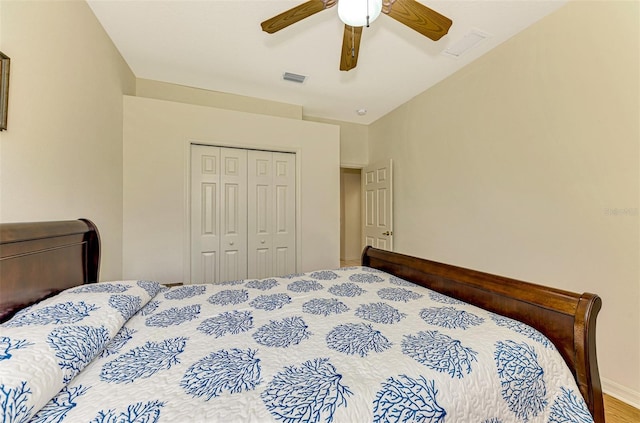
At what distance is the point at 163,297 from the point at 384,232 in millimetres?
2896

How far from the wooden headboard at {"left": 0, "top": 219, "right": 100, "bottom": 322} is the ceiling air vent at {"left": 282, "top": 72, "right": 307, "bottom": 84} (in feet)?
7.48

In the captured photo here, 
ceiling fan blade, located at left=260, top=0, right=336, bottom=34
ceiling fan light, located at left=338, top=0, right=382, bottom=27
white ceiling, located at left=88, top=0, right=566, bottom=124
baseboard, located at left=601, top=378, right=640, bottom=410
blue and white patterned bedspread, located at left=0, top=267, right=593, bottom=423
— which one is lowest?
baseboard, located at left=601, top=378, right=640, bottom=410

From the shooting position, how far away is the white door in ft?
12.1

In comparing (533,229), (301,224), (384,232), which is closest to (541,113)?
(533,229)

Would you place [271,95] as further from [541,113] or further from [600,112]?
[600,112]

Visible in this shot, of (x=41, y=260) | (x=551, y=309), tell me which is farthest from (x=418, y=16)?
(x=41, y=260)

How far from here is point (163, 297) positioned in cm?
157

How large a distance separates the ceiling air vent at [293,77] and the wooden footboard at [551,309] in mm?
2435

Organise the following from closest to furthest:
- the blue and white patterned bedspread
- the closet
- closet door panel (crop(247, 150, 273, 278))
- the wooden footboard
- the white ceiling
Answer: the blue and white patterned bedspread → the wooden footboard → the white ceiling → the closet → closet door panel (crop(247, 150, 273, 278))

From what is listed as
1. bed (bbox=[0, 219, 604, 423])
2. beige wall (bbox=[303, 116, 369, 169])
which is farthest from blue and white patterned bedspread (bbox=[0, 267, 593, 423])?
beige wall (bbox=[303, 116, 369, 169])

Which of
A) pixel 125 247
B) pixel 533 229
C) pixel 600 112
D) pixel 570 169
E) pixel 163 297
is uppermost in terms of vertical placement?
pixel 600 112

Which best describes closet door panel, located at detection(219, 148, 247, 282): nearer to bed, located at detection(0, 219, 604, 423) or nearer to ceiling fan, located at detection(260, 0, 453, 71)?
bed, located at detection(0, 219, 604, 423)

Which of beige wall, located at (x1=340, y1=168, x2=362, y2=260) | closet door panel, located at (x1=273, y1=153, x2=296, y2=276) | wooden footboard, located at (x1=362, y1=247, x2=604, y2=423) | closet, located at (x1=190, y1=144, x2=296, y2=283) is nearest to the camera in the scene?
wooden footboard, located at (x1=362, y1=247, x2=604, y2=423)

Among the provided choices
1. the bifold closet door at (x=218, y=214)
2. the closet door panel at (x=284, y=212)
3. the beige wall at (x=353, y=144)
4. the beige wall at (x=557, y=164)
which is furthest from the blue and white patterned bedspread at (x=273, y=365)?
the beige wall at (x=353, y=144)
